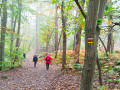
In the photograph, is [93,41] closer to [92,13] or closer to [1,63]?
[92,13]

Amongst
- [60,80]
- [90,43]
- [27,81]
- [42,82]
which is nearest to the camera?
[90,43]

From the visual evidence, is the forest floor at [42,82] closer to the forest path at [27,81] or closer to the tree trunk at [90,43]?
the forest path at [27,81]

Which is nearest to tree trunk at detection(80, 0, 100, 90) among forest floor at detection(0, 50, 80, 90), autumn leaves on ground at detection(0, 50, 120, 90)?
autumn leaves on ground at detection(0, 50, 120, 90)

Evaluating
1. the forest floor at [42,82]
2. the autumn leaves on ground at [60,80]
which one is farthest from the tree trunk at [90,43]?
the forest floor at [42,82]

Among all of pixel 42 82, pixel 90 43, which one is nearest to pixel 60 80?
pixel 42 82

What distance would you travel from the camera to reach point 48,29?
16234 mm

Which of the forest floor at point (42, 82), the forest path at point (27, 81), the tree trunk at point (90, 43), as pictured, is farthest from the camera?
the forest path at point (27, 81)

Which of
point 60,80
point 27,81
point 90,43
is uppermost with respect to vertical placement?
point 90,43

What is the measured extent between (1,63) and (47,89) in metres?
6.00

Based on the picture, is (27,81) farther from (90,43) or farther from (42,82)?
(90,43)

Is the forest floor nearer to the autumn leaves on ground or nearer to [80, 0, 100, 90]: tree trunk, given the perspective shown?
the autumn leaves on ground

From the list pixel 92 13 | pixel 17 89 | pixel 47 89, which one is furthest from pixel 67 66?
pixel 92 13

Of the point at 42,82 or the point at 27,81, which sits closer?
the point at 42,82

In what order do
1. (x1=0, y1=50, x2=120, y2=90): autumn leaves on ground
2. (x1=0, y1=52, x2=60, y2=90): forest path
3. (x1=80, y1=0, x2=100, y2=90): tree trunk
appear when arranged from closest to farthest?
(x1=80, y1=0, x2=100, y2=90): tree trunk → (x1=0, y1=50, x2=120, y2=90): autumn leaves on ground → (x1=0, y1=52, x2=60, y2=90): forest path
